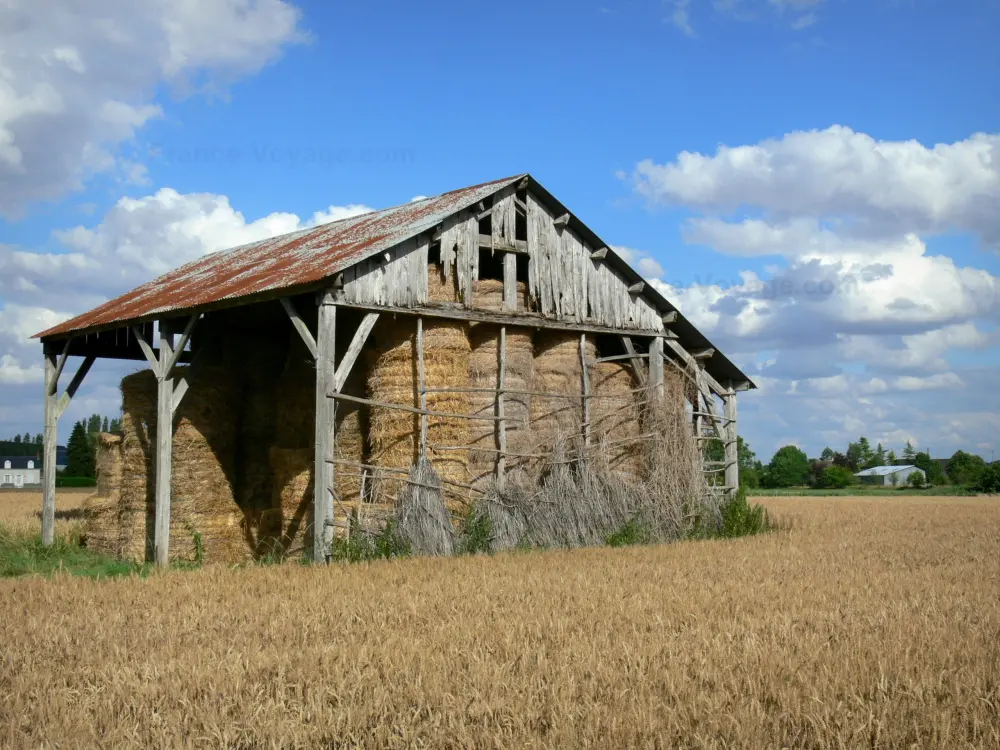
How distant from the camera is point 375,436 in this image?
1501cm

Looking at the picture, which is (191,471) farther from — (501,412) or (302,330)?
(501,412)

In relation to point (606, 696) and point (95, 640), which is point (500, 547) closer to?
point (95, 640)

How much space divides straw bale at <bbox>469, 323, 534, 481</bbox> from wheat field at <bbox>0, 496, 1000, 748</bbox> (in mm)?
3767

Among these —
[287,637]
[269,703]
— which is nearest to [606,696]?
[269,703]

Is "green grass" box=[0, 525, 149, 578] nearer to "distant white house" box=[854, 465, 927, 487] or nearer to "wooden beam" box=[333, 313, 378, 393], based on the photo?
"wooden beam" box=[333, 313, 378, 393]

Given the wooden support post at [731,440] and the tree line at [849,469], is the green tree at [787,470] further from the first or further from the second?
the wooden support post at [731,440]

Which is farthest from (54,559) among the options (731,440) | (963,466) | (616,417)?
(963,466)

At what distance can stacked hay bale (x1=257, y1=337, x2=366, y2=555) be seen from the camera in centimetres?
1521

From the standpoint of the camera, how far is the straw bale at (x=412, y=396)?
1490 cm

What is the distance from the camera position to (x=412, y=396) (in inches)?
590

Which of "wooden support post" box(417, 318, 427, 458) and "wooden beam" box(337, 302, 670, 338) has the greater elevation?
"wooden beam" box(337, 302, 670, 338)

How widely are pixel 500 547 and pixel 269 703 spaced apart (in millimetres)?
9058

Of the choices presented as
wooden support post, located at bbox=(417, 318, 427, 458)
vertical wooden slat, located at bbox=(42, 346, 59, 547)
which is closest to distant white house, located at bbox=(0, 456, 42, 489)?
vertical wooden slat, located at bbox=(42, 346, 59, 547)

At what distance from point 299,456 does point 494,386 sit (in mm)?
3264
